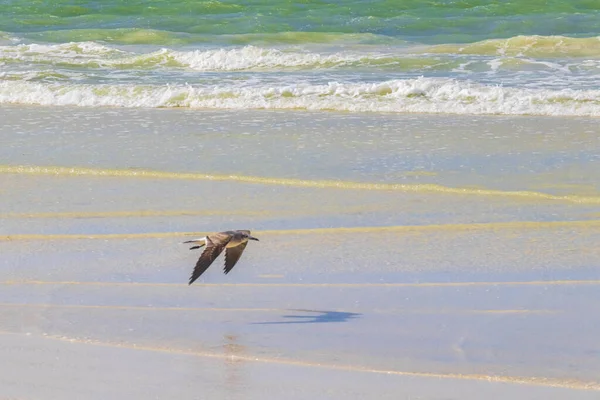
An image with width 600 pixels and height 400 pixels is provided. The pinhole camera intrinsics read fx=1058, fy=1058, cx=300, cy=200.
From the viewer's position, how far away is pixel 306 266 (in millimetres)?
5148

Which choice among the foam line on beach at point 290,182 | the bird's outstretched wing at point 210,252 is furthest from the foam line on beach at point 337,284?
the foam line on beach at point 290,182

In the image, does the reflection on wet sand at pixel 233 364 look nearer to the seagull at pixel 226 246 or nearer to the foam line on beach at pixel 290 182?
the seagull at pixel 226 246

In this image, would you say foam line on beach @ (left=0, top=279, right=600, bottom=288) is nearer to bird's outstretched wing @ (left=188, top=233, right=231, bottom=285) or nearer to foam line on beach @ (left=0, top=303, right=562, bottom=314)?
foam line on beach @ (left=0, top=303, right=562, bottom=314)

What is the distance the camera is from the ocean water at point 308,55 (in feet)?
35.9

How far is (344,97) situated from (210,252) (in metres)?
6.74

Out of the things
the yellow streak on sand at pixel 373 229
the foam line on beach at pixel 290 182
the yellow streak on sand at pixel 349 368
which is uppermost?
the yellow streak on sand at pixel 349 368

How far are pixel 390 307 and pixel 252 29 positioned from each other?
550 inches

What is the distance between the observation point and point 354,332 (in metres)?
4.19

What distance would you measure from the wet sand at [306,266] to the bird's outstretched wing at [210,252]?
23 cm

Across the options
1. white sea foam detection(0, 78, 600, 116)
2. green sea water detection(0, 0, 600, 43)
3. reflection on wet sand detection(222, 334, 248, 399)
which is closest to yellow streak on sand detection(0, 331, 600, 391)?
reflection on wet sand detection(222, 334, 248, 399)

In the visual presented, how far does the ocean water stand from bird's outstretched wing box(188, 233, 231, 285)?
606 cm

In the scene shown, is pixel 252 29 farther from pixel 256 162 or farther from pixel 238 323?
pixel 238 323

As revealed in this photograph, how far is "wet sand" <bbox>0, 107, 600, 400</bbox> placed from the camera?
12.3 feet

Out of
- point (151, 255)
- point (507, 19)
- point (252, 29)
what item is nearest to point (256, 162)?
point (151, 255)
